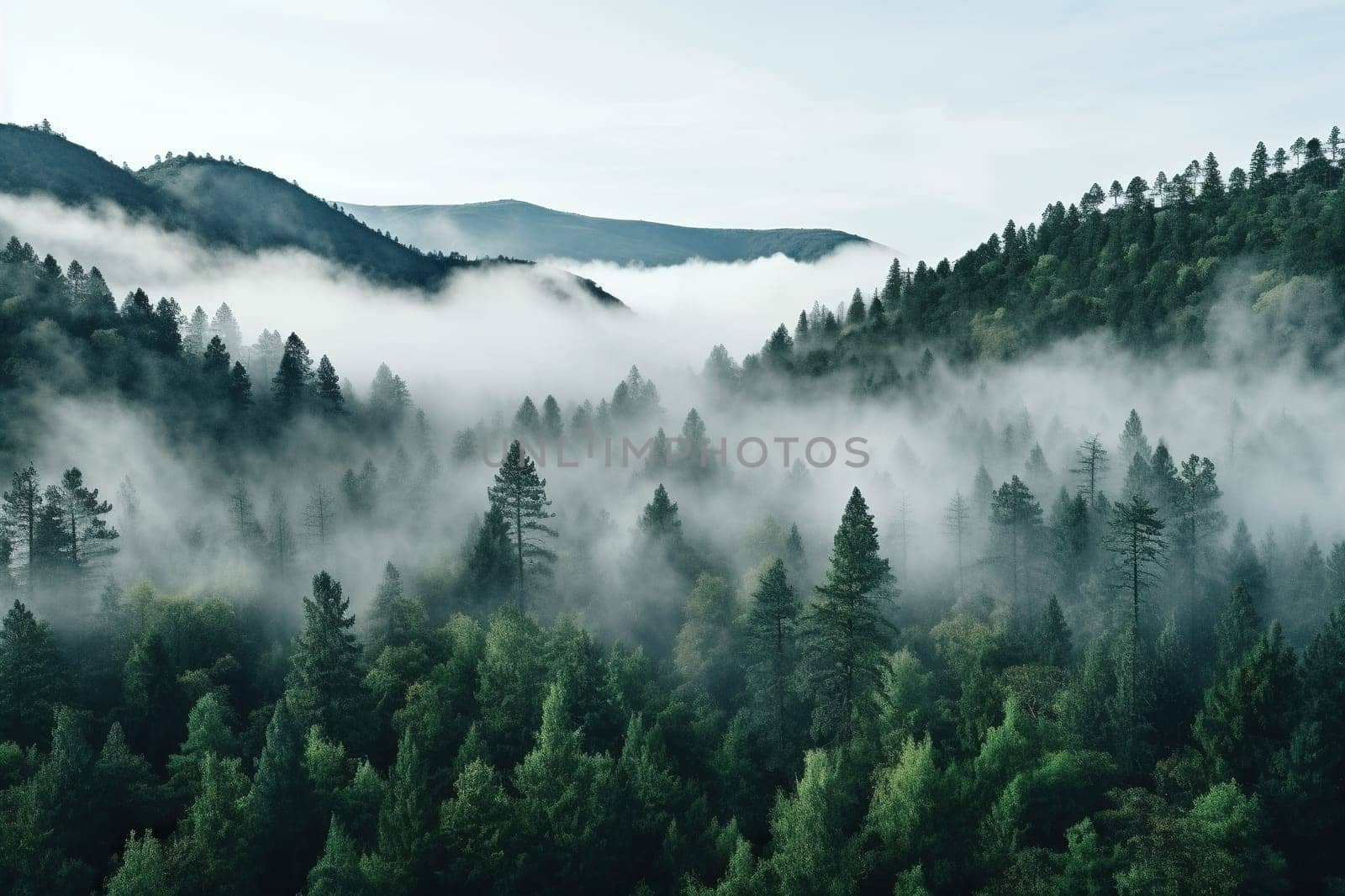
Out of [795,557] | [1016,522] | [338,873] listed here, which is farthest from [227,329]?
[338,873]

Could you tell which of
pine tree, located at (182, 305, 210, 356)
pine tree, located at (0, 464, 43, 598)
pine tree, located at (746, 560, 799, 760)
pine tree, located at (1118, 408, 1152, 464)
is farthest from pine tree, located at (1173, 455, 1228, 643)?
pine tree, located at (182, 305, 210, 356)

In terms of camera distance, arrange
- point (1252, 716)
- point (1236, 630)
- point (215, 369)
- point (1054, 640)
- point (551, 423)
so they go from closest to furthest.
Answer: point (1252, 716) < point (1236, 630) < point (1054, 640) < point (215, 369) < point (551, 423)

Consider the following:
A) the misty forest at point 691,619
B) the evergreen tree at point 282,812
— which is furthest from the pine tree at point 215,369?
the evergreen tree at point 282,812

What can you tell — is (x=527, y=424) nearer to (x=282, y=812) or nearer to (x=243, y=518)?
(x=243, y=518)

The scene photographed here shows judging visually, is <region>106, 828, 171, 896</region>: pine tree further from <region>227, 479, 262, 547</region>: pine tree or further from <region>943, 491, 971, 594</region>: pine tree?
<region>943, 491, 971, 594</region>: pine tree

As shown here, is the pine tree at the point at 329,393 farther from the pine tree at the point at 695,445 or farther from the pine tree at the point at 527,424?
the pine tree at the point at 695,445
